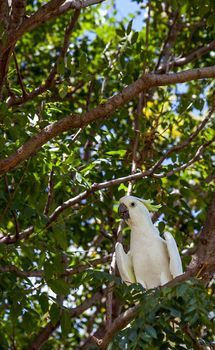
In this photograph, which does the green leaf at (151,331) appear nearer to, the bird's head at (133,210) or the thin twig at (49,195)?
the bird's head at (133,210)

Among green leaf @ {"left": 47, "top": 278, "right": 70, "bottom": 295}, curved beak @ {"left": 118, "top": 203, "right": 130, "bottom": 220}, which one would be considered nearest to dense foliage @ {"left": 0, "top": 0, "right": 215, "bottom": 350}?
green leaf @ {"left": 47, "top": 278, "right": 70, "bottom": 295}

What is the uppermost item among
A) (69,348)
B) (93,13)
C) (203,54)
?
(93,13)

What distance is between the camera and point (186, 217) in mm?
7207

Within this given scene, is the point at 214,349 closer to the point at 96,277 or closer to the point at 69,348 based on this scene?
the point at 96,277

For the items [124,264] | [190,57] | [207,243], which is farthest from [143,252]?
[190,57]

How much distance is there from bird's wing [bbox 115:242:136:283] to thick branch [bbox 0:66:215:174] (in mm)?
1030

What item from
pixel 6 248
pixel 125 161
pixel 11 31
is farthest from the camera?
pixel 125 161

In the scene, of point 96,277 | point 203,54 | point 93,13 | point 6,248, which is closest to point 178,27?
point 203,54

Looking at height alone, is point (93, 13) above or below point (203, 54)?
above

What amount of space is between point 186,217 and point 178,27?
2596mm

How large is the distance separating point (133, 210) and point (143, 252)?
0.31 m

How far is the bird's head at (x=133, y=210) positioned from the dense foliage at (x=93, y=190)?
376mm

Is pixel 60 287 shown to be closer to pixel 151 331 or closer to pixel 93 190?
pixel 93 190

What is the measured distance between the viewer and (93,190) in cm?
587
